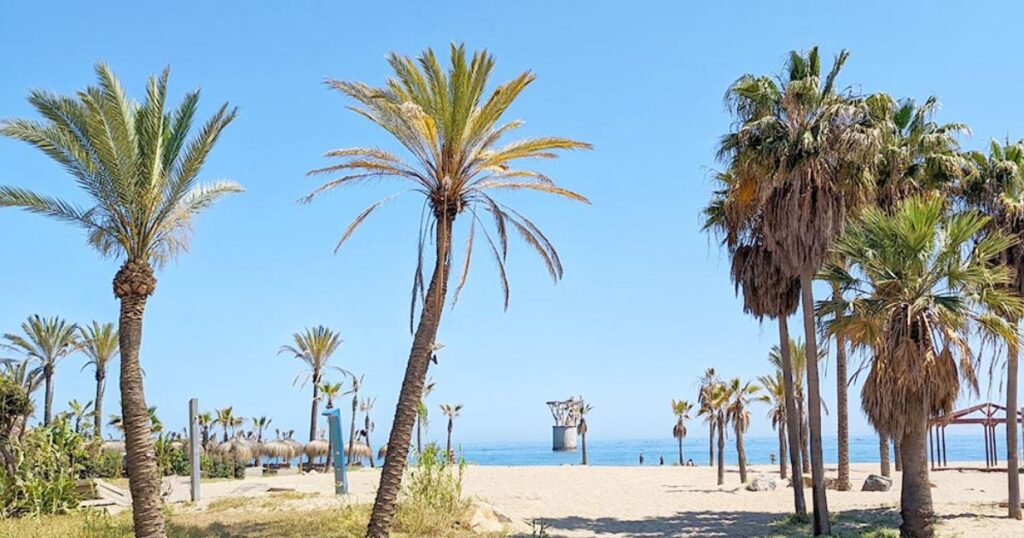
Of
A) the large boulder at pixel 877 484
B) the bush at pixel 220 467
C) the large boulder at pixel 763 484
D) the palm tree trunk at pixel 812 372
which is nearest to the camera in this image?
the palm tree trunk at pixel 812 372

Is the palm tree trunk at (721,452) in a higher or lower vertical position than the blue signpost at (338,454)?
lower

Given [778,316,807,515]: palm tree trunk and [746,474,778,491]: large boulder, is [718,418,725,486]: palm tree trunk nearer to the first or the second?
[746,474,778,491]: large boulder

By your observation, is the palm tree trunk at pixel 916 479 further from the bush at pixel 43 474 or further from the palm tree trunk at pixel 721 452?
the palm tree trunk at pixel 721 452

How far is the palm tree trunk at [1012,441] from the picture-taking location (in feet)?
71.4

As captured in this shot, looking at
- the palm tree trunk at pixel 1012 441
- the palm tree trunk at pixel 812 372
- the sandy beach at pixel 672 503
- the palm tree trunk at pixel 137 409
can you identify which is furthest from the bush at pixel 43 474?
the palm tree trunk at pixel 1012 441

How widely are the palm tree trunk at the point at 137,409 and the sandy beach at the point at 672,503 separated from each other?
24.0 ft

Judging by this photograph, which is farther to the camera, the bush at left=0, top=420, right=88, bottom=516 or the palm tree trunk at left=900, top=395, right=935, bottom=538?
the bush at left=0, top=420, right=88, bottom=516

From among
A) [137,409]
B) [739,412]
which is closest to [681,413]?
[739,412]

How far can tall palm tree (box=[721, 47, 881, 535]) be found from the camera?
19.5 meters

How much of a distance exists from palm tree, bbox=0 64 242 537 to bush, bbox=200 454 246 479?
25.7 meters

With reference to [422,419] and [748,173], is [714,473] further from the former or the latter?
[422,419]

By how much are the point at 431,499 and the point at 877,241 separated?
35.6ft

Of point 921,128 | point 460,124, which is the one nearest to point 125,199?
point 460,124

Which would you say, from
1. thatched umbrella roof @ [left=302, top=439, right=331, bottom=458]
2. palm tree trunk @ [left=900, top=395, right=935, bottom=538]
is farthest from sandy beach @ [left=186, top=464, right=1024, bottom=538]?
thatched umbrella roof @ [left=302, top=439, right=331, bottom=458]
